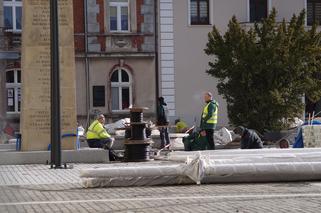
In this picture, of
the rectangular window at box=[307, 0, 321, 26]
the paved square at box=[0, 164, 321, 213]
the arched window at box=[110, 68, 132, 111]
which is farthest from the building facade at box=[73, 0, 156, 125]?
the paved square at box=[0, 164, 321, 213]

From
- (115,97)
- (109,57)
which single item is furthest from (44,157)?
(115,97)

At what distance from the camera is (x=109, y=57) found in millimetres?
33156

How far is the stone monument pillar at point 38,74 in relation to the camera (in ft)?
56.2

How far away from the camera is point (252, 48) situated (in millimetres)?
25531

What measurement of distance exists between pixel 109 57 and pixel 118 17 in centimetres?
205

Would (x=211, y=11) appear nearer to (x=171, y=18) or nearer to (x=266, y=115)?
(x=171, y=18)

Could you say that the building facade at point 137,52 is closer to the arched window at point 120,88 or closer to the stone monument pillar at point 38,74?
the arched window at point 120,88

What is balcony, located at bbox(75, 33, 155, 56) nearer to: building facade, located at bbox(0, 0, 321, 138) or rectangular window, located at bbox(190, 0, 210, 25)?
building facade, located at bbox(0, 0, 321, 138)

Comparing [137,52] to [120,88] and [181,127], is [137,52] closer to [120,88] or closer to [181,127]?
[120,88]

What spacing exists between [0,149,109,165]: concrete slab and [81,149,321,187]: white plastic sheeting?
4640 millimetres

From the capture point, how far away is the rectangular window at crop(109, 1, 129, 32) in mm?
33531

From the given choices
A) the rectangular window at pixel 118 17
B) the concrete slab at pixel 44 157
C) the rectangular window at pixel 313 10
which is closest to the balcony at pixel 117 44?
the rectangular window at pixel 118 17

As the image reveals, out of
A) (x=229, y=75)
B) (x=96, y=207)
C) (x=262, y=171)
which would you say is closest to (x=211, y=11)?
(x=229, y=75)

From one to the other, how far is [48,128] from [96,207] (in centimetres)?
774
